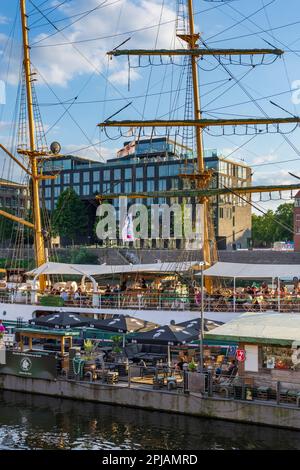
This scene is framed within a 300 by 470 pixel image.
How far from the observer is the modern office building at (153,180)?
98.1 meters

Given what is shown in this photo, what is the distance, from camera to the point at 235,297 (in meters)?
30.0

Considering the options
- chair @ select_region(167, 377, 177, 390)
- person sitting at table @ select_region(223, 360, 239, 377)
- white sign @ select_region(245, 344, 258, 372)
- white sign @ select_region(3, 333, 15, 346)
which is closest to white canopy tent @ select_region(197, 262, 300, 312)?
person sitting at table @ select_region(223, 360, 239, 377)

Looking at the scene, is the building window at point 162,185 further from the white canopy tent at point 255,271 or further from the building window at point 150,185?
the white canopy tent at point 255,271

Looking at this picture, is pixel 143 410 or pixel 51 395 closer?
pixel 143 410

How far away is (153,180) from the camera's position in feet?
345

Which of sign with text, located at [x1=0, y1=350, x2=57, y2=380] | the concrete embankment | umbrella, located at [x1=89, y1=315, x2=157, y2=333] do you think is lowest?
the concrete embankment

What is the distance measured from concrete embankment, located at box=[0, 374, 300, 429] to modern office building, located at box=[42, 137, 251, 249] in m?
64.8

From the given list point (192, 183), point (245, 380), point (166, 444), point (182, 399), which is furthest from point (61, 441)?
point (192, 183)

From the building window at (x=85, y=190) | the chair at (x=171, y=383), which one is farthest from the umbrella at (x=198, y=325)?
the building window at (x=85, y=190)

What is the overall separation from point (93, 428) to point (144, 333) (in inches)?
189

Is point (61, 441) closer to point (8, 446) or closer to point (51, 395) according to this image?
point (8, 446)

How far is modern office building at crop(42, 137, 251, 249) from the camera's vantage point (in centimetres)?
9806

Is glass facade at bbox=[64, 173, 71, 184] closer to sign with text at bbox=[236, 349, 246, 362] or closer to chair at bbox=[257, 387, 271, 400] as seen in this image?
sign with text at bbox=[236, 349, 246, 362]

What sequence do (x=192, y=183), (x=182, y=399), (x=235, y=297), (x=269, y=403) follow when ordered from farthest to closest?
(x=192, y=183) < (x=235, y=297) < (x=182, y=399) < (x=269, y=403)
